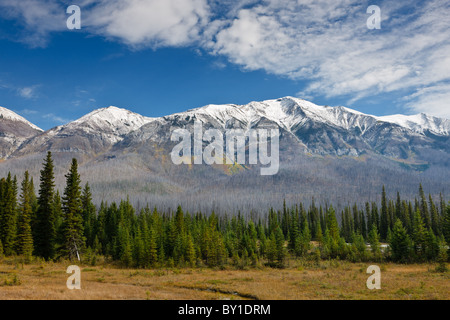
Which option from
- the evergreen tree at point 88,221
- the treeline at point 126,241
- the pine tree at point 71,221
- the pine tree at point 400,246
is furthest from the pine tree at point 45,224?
the pine tree at point 400,246

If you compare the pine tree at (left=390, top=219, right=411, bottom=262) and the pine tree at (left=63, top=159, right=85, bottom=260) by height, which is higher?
the pine tree at (left=63, top=159, right=85, bottom=260)

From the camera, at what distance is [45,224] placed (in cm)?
5519

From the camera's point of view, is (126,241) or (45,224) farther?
(126,241)

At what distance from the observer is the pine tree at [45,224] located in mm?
54594

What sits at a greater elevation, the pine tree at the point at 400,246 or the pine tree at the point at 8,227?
the pine tree at the point at 8,227

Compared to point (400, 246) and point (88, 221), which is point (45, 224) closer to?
point (88, 221)

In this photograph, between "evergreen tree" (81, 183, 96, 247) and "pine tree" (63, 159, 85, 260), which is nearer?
"pine tree" (63, 159, 85, 260)

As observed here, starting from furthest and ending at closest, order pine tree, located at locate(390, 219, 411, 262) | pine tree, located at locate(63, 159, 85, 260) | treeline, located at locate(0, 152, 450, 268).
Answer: pine tree, located at locate(390, 219, 411, 262) → treeline, located at locate(0, 152, 450, 268) → pine tree, located at locate(63, 159, 85, 260)

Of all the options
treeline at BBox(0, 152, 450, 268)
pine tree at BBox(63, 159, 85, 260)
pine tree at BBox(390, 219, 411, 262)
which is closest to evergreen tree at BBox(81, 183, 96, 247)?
treeline at BBox(0, 152, 450, 268)

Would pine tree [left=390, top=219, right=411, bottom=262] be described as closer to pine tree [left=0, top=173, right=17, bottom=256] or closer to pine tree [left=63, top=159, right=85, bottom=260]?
pine tree [left=63, top=159, right=85, bottom=260]

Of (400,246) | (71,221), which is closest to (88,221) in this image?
(71,221)

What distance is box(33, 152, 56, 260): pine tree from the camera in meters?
54.6

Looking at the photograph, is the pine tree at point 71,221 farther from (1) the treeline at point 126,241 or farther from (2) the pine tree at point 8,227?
(2) the pine tree at point 8,227
